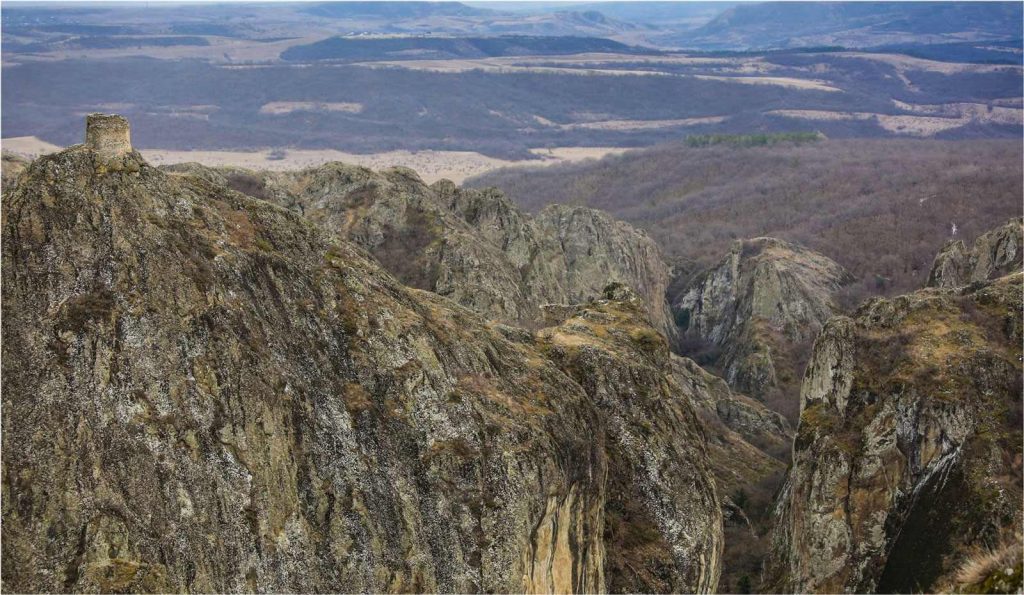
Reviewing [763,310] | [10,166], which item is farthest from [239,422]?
[763,310]

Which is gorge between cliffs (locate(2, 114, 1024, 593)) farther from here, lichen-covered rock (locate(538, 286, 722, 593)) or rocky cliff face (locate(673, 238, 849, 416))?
rocky cliff face (locate(673, 238, 849, 416))

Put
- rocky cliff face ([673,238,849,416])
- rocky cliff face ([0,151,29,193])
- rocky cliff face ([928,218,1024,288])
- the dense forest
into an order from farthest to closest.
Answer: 1. the dense forest
2. rocky cliff face ([673,238,849,416])
3. rocky cliff face ([928,218,1024,288])
4. rocky cliff face ([0,151,29,193])

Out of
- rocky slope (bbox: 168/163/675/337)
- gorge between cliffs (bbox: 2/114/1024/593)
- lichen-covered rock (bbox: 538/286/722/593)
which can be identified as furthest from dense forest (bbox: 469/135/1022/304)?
lichen-covered rock (bbox: 538/286/722/593)

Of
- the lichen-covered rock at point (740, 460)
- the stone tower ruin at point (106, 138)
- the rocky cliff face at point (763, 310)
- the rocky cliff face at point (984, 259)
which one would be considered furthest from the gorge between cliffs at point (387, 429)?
the rocky cliff face at point (763, 310)

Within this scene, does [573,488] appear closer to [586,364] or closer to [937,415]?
[586,364]

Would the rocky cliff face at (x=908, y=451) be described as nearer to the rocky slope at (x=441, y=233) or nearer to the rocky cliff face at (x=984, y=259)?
the rocky slope at (x=441, y=233)

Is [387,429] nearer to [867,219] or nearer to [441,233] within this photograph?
[441,233]

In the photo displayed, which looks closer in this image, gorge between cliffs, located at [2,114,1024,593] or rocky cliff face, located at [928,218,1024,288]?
gorge between cliffs, located at [2,114,1024,593]

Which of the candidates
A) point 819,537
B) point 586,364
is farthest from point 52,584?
point 819,537
